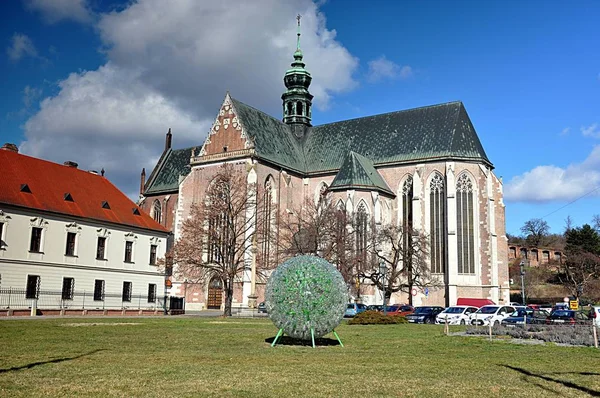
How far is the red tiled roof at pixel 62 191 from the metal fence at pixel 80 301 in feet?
18.5

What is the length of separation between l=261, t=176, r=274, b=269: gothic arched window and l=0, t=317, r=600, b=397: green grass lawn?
33174mm

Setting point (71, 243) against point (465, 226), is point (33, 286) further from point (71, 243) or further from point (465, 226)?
point (465, 226)

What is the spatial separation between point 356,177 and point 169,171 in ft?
89.8

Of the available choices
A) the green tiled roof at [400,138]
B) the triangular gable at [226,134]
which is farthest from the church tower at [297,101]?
the triangular gable at [226,134]

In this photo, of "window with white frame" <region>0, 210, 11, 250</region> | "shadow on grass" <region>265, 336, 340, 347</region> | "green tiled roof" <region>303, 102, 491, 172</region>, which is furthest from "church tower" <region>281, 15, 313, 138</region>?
"shadow on grass" <region>265, 336, 340, 347</region>

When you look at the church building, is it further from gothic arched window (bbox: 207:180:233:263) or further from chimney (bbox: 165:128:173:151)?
chimney (bbox: 165:128:173:151)

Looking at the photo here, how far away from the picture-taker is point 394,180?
5978 cm

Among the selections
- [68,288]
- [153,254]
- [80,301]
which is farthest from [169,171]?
[80,301]

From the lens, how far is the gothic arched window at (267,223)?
5296 centimetres

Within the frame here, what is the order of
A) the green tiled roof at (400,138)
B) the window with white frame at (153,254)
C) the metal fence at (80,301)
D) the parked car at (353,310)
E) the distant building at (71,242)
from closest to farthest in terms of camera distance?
the metal fence at (80,301) < the distant building at (71,242) < the parked car at (353,310) < the window with white frame at (153,254) < the green tiled roof at (400,138)

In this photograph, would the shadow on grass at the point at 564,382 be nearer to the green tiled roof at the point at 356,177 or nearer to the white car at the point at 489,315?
the white car at the point at 489,315

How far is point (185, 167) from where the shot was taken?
2822 inches

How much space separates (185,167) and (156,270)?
960 inches

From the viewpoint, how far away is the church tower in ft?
226
